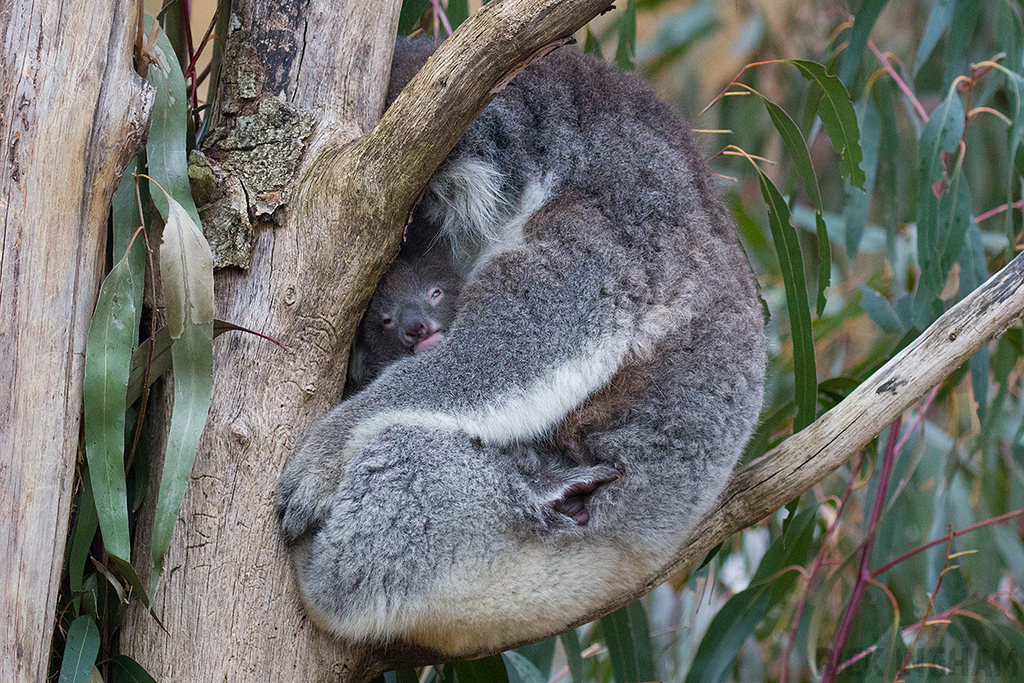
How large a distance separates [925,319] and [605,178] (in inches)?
44.7

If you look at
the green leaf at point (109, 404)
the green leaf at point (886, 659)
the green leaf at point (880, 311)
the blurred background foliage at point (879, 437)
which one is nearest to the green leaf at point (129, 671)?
the blurred background foliage at point (879, 437)

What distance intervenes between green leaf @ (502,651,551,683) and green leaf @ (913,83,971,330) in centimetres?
146

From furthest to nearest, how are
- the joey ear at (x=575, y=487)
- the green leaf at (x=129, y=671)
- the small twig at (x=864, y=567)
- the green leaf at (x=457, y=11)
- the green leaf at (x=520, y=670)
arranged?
the small twig at (x=864, y=567), the green leaf at (x=457, y=11), the green leaf at (x=520, y=670), the joey ear at (x=575, y=487), the green leaf at (x=129, y=671)

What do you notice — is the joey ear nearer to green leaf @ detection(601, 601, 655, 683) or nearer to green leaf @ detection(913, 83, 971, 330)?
green leaf @ detection(601, 601, 655, 683)

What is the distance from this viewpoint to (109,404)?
1.50 meters

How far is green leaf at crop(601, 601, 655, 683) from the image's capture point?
2.42 metres

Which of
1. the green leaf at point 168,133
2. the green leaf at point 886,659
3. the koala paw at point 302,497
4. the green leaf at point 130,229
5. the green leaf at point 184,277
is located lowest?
the green leaf at point 886,659

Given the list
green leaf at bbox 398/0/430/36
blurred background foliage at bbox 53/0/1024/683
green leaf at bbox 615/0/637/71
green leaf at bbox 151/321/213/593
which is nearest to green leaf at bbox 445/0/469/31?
blurred background foliage at bbox 53/0/1024/683

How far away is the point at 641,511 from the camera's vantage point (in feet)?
6.33

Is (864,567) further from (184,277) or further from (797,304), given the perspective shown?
(184,277)

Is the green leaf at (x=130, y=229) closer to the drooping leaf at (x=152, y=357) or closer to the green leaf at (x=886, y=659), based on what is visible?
the drooping leaf at (x=152, y=357)

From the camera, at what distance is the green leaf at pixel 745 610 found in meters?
2.62

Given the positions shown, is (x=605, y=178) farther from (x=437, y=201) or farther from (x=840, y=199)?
(x=840, y=199)

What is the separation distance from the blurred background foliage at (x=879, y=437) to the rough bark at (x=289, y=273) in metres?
0.17
